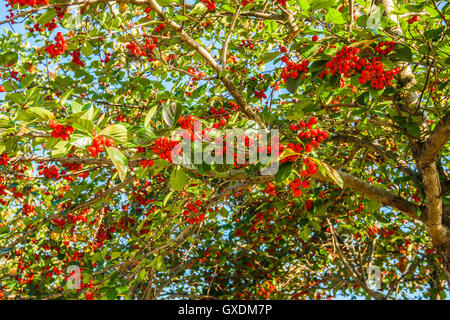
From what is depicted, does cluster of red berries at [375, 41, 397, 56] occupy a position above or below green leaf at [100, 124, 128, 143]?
above

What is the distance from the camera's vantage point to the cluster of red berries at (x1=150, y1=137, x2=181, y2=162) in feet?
5.84

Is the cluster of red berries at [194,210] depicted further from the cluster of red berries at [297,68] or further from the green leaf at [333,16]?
the green leaf at [333,16]

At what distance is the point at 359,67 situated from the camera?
2156mm

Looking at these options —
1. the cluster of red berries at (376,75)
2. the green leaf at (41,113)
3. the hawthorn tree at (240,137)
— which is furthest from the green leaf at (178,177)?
the cluster of red berries at (376,75)

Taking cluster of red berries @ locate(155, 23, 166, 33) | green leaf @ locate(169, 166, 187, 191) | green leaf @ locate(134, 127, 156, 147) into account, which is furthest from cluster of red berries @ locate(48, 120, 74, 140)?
cluster of red berries @ locate(155, 23, 166, 33)

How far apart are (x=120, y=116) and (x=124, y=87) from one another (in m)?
0.39

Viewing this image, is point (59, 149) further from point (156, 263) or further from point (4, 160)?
point (156, 263)

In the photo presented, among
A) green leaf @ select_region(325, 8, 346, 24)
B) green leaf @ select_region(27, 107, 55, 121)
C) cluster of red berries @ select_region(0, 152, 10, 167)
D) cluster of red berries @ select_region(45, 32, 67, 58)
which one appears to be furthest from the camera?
cluster of red berries @ select_region(45, 32, 67, 58)

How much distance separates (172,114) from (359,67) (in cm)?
119

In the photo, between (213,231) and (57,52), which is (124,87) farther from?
(213,231)

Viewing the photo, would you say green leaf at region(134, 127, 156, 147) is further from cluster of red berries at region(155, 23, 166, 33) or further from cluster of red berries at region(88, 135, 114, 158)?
cluster of red berries at region(155, 23, 166, 33)

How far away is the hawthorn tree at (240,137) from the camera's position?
197 cm

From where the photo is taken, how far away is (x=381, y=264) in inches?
246
